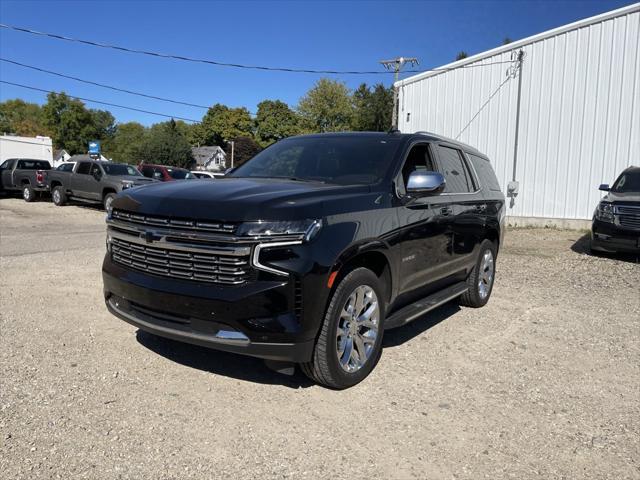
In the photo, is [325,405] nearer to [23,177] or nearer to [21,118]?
[23,177]

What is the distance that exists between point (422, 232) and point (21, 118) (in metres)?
115

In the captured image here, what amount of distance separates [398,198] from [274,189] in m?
1.06

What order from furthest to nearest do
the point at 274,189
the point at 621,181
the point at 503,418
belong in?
1. the point at 621,181
2. the point at 274,189
3. the point at 503,418

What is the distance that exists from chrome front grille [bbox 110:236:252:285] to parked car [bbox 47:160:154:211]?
42.3 feet

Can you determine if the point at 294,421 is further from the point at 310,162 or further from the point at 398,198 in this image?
the point at 310,162

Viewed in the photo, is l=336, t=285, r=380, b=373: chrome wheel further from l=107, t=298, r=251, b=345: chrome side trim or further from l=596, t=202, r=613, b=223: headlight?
l=596, t=202, r=613, b=223: headlight

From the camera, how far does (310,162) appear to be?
4598mm

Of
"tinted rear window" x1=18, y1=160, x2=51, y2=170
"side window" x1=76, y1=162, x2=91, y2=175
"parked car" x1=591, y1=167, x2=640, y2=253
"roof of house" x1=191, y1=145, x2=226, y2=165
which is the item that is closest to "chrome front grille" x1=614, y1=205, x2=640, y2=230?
"parked car" x1=591, y1=167, x2=640, y2=253

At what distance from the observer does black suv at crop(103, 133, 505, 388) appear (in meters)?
3.12

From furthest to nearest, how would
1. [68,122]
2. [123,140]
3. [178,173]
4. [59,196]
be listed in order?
[123,140], [68,122], [178,173], [59,196]

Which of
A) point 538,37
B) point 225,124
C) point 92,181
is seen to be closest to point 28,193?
point 92,181

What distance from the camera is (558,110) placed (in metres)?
15.2

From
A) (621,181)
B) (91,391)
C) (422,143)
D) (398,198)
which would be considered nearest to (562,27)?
(621,181)

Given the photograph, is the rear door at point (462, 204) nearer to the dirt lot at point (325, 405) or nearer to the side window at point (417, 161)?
the side window at point (417, 161)
